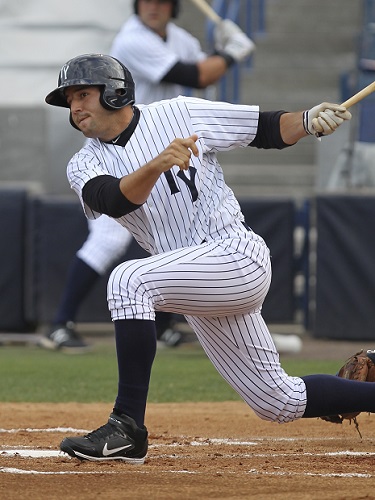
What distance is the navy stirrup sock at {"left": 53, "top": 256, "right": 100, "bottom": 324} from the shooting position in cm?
710

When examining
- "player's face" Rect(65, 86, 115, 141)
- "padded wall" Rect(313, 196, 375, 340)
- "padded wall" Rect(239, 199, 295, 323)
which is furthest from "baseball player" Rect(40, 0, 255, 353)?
"player's face" Rect(65, 86, 115, 141)

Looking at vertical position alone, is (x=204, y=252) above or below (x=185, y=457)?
above

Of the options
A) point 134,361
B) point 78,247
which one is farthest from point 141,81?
point 134,361

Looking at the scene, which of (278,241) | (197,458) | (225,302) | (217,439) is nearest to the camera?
(225,302)

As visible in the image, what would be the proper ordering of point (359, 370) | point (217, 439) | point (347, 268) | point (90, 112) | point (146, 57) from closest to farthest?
point (90, 112) → point (359, 370) → point (217, 439) → point (146, 57) → point (347, 268)

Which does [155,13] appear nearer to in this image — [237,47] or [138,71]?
[138,71]

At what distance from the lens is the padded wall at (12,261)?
8086mm

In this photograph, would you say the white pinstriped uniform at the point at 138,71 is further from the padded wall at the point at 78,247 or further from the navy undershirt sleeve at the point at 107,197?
the navy undershirt sleeve at the point at 107,197

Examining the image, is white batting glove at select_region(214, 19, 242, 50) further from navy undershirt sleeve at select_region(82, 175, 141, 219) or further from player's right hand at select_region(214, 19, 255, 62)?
navy undershirt sleeve at select_region(82, 175, 141, 219)

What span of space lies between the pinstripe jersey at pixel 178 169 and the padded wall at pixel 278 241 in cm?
420

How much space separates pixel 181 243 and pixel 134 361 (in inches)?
18.0

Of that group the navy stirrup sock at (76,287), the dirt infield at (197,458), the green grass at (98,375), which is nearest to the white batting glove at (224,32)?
the navy stirrup sock at (76,287)

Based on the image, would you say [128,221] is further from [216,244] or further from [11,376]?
[11,376]

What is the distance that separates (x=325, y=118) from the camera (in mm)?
3676
